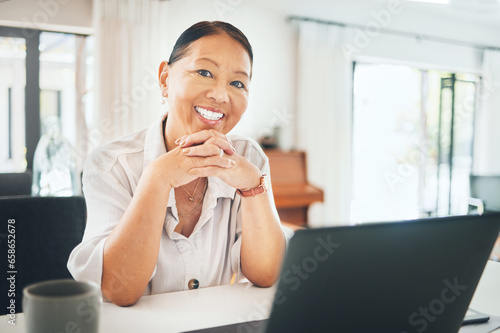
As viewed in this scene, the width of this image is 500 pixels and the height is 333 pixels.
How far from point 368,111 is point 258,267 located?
477 cm

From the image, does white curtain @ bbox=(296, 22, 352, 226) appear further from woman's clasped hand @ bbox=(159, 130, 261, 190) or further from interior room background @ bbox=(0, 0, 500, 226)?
woman's clasped hand @ bbox=(159, 130, 261, 190)

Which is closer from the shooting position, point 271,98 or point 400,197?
point 271,98

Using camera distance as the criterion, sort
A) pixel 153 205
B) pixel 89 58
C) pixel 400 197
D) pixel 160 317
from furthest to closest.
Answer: pixel 400 197 → pixel 89 58 → pixel 153 205 → pixel 160 317

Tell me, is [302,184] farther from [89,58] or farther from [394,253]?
[394,253]

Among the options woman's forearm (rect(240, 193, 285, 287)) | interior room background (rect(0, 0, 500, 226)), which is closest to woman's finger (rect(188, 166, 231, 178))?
woman's forearm (rect(240, 193, 285, 287))

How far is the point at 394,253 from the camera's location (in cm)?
52

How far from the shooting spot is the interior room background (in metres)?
3.84

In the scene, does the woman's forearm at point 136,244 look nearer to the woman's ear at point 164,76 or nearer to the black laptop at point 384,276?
the woman's ear at point 164,76

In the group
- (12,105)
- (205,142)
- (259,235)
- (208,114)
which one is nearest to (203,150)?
(205,142)

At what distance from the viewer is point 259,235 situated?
1.10 metres

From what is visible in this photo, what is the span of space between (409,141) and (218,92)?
5278 millimetres

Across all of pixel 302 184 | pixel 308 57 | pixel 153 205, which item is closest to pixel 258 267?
pixel 153 205

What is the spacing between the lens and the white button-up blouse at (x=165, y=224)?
39.5 inches

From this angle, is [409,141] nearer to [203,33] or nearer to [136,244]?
[203,33]
